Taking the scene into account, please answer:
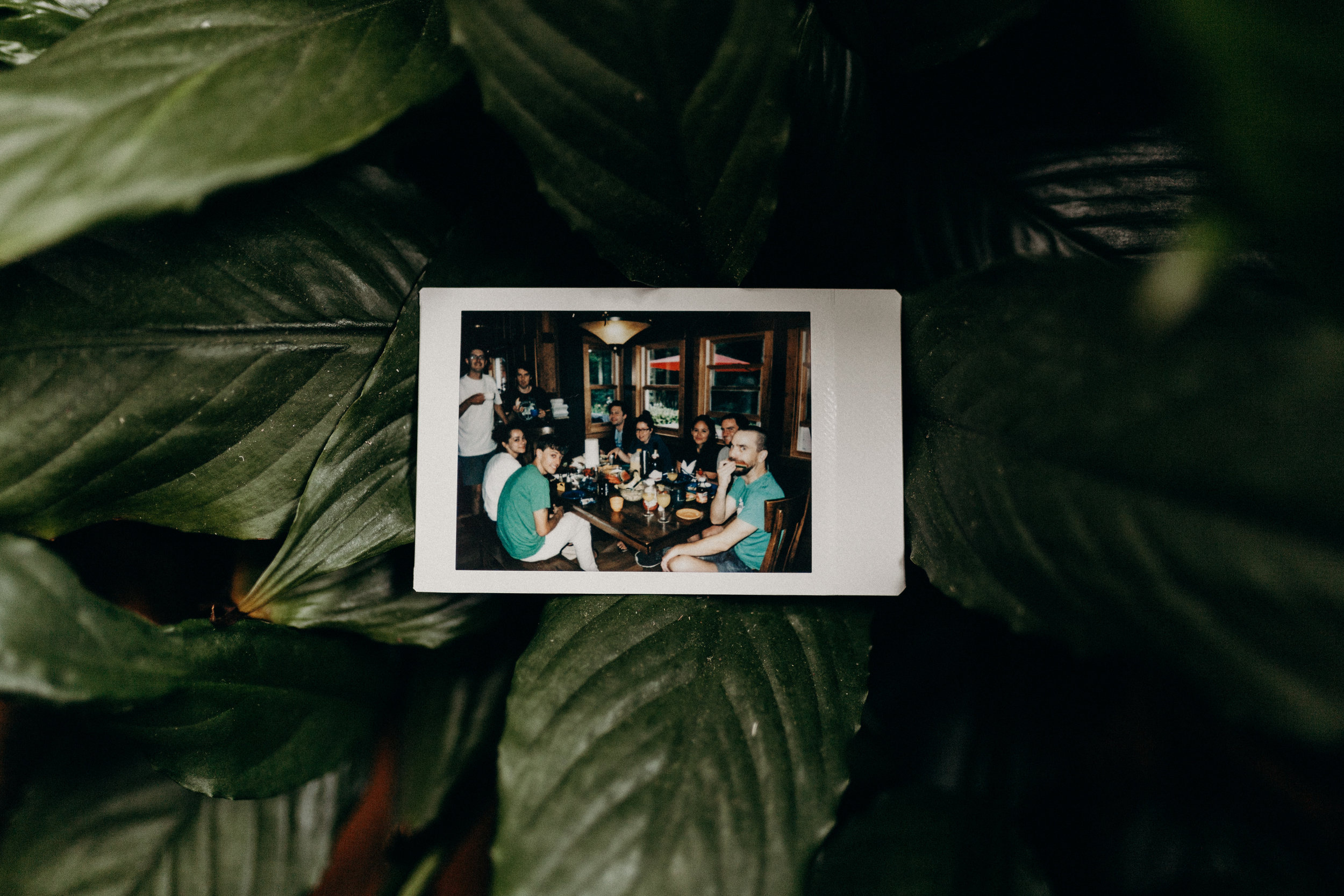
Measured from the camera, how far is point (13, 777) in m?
0.63

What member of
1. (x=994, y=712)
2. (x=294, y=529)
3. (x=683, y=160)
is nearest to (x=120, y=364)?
(x=294, y=529)

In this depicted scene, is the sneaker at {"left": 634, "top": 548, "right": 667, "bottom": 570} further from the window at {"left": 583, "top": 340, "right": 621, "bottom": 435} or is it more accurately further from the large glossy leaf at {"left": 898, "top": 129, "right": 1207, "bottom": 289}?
the large glossy leaf at {"left": 898, "top": 129, "right": 1207, "bottom": 289}

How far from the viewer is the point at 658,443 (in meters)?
0.53

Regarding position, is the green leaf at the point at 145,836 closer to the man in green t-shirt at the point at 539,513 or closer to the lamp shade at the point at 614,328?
the man in green t-shirt at the point at 539,513

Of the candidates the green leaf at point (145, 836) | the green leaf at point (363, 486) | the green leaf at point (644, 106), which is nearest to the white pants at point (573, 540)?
the green leaf at point (363, 486)

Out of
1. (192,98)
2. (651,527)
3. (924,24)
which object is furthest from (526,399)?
(924,24)

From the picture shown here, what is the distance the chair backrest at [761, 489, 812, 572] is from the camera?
0.53 metres

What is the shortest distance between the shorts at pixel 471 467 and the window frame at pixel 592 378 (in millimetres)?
87

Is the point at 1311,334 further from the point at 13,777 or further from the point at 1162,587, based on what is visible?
the point at 13,777

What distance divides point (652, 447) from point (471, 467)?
0.49 feet

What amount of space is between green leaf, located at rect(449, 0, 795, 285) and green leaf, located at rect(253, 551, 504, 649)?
1.05 ft

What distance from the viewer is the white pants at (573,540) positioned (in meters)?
0.53

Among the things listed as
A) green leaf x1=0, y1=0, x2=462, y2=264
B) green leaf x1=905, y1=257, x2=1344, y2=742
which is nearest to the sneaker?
green leaf x1=905, y1=257, x2=1344, y2=742

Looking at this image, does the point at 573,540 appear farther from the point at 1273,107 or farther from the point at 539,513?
the point at 1273,107
